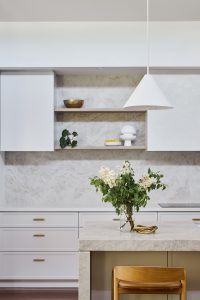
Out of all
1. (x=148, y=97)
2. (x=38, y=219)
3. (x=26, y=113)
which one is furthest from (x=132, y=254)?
(x=26, y=113)

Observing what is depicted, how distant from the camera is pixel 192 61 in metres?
4.91

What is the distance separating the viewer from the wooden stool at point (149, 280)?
250 centimetres

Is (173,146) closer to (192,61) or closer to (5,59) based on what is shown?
(192,61)

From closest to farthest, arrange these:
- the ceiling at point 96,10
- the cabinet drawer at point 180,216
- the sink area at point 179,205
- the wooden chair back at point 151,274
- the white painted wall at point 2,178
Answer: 1. the wooden chair back at point 151,274
2. the ceiling at point 96,10
3. the cabinet drawer at point 180,216
4. the sink area at point 179,205
5. the white painted wall at point 2,178

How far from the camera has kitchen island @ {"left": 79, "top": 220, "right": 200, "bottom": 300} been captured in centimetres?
289

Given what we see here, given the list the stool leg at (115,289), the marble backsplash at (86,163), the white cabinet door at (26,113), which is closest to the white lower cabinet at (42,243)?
the marble backsplash at (86,163)

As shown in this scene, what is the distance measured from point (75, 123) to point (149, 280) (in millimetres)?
3190

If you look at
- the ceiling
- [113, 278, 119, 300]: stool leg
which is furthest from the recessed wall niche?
[113, 278, 119, 300]: stool leg

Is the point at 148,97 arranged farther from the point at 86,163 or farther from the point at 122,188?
the point at 86,163

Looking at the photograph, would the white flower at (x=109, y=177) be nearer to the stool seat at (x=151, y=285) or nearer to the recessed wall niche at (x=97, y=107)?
the stool seat at (x=151, y=285)

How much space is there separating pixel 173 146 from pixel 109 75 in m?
1.15

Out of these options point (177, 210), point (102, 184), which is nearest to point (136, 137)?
point (177, 210)

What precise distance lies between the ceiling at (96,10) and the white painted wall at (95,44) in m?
0.11

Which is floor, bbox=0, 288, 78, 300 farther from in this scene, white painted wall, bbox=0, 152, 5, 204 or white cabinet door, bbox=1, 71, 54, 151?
white cabinet door, bbox=1, 71, 54, 151
